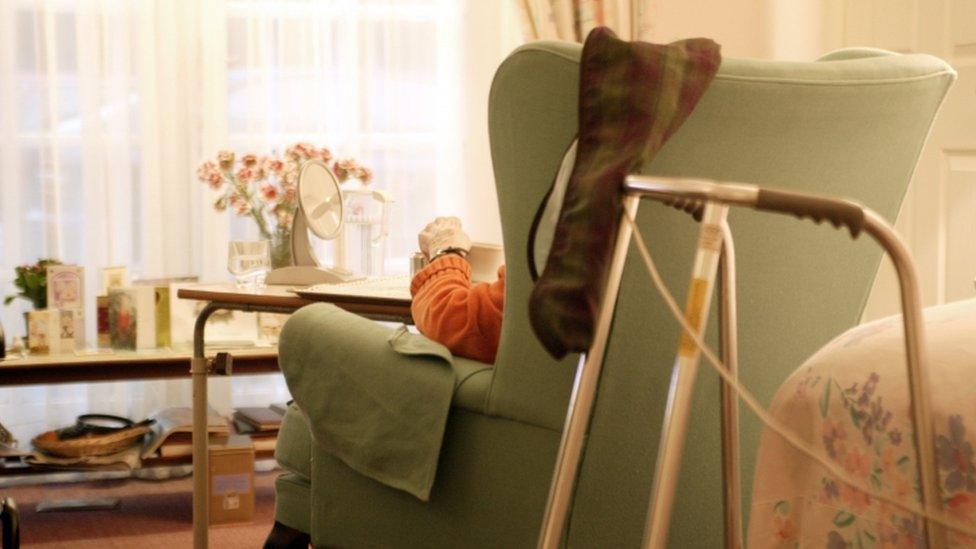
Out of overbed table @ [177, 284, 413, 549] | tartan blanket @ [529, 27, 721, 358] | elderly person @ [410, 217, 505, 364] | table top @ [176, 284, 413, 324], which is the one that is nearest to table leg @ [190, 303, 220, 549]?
Answer: overbed table @ [177, 284, 413, 549]

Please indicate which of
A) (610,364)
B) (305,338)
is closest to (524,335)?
(610,364)

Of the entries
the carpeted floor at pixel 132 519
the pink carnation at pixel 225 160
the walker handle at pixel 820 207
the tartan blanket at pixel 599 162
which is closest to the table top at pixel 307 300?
the pink carnation at pixel 225 160

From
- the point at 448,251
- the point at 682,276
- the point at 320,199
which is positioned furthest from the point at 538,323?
the point at 320,199

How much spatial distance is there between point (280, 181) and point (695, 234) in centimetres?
151

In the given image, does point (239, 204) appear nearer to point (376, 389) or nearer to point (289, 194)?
point (289, 194)

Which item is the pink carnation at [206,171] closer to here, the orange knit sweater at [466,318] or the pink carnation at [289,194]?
the pink carnation at [289,194]

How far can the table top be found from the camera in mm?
2209

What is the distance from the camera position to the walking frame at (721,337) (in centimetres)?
92

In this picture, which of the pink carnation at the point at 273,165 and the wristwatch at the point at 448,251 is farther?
the pink carnation at the point at 273,165

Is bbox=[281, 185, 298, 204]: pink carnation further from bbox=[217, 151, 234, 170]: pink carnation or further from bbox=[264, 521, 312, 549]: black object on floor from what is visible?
bbox=[264, 521, 312, 549]: black object on floor

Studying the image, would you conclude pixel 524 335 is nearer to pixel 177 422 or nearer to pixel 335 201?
pixel 335 201

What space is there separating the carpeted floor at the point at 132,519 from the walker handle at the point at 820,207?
2.30 meters

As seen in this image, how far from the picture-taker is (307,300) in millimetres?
2264

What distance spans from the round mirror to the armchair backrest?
3.39 feet
